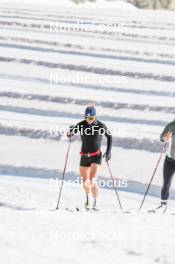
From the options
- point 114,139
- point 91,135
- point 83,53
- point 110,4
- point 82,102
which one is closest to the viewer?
point 91,135

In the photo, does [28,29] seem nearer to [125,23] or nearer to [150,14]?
[125,23]

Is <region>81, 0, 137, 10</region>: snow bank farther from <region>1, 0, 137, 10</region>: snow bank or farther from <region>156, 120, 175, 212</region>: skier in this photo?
<region>156, 120, 175, 212</region>: skier

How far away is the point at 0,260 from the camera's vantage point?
16.4 feet

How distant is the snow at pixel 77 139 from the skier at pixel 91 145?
0.50m

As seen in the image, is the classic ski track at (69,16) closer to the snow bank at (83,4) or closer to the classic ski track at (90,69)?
the snow bank at (83,4)

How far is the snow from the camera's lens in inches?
215

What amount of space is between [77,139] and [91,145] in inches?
146

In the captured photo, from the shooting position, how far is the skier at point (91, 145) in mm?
7043

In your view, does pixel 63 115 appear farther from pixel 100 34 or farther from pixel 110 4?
pixel 110 4

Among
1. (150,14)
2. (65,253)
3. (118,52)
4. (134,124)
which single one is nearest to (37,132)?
(134,124)

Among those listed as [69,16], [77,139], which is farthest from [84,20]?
[77,139]

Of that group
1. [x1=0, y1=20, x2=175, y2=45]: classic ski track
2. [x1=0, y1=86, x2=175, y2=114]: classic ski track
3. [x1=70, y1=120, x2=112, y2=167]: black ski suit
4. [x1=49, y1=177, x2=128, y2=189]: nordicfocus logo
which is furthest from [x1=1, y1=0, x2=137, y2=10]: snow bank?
[x1=70, y1=120, x2=112, y2=167]: black ski suit

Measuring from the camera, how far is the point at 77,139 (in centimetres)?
1089

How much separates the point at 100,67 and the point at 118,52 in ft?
7.71
